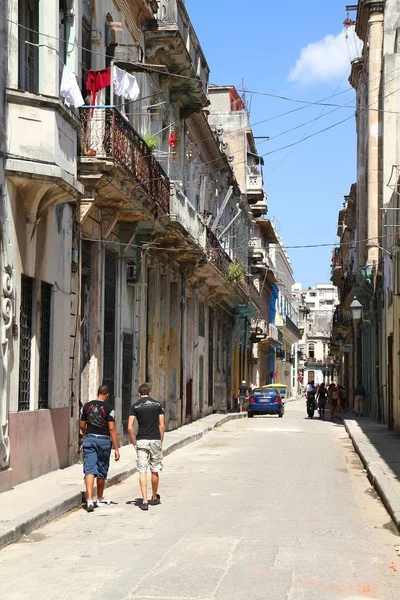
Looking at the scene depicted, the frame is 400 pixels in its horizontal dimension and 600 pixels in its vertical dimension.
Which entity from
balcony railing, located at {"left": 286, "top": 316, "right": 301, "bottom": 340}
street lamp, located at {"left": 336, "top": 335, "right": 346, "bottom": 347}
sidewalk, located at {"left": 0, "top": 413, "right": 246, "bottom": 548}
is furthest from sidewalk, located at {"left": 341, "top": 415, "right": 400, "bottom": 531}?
balcony railing, located at {"left": 286, "top": 316, "right": 301, "bottom": 340}

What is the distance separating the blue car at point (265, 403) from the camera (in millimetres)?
43875

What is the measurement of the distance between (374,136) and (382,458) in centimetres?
1945

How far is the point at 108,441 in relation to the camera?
42.9ft

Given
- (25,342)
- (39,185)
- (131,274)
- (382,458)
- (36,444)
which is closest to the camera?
(39,185)

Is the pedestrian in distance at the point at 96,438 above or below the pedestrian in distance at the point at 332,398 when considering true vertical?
above

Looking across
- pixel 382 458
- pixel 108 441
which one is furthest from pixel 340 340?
pixel 108 441

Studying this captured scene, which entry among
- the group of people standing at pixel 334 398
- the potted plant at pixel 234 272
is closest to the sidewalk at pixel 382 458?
the group of people standing at pixel 334 398

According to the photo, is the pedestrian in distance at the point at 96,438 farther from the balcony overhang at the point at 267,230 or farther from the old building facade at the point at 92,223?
the balcony overhang at the point at 267,230

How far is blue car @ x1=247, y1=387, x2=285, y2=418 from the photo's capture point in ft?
144

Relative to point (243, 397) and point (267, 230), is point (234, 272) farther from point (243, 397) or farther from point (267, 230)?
point (267, 230)

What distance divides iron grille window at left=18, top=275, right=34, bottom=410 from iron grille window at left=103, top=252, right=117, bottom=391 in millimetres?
5548

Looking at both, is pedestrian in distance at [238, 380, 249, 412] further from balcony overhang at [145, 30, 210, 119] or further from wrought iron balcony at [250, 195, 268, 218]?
balcony overhang at [145, 30, 210, 119]

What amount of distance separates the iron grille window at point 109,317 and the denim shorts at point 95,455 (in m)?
7.69

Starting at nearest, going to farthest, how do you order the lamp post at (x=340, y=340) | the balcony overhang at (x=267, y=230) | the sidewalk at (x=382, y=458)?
the sidewalk at (x=382, y=458)
the lamp post at (x=340, y=340)
the balcony overhang at (x=267, y=230)
